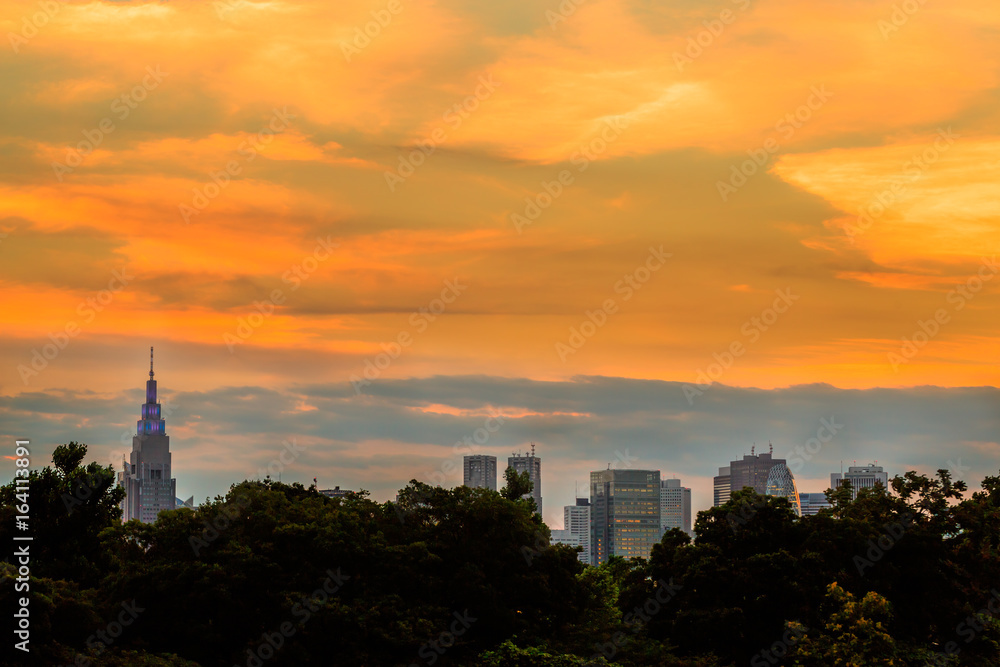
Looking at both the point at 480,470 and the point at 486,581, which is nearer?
the point at 486,581

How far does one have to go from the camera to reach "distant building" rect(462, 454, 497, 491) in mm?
186125

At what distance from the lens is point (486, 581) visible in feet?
117

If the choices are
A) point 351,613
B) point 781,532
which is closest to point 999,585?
point 781,532

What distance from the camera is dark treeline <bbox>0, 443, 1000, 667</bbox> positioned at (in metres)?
33.4

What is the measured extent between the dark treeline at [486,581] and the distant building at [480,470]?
145 m

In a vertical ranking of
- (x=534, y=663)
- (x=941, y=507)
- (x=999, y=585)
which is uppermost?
(x=941, y=507)

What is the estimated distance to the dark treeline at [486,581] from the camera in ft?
110

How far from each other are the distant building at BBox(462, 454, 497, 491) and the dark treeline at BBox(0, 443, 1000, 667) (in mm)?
144920

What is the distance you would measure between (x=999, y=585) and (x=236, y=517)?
1013 inches

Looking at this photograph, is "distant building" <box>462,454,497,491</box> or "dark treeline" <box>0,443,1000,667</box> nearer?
"dark treeline" <box>0,443,1000,667</box>

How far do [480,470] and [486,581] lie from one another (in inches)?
6211

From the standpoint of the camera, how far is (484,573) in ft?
117

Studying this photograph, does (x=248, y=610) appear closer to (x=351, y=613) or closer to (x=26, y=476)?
(x=351, y=613)

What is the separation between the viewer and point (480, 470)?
19262 cm
